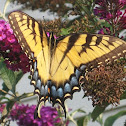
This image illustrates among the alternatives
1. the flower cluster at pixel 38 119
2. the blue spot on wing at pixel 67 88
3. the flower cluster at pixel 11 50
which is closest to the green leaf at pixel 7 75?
the flower cluster at pixel 11 50

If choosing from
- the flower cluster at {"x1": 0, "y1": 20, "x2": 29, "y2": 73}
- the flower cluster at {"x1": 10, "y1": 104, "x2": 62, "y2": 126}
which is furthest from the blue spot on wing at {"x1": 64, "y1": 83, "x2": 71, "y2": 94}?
the flower cluster at {"x1": 10, "y1": 104, "x2": 62, "y2": 126}

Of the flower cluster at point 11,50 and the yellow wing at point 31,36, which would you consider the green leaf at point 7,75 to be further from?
the yellow wing at point 31,36

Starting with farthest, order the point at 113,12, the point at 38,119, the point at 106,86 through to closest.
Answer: the point at 38,119
the point at 113,12
the point at 106,86

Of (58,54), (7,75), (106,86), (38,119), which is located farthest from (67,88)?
(38,119)

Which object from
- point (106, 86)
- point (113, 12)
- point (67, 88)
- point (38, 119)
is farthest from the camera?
point (38, 119)

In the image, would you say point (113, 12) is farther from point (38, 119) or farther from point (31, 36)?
point (38, 119)

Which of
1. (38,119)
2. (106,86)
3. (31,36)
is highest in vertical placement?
(31,36)

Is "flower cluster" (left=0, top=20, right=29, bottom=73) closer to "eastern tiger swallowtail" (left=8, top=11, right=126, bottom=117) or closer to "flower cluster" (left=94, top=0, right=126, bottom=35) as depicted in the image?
"eastern tiger swallowtail" (left=8, top=11, right=126, bottom=117)
